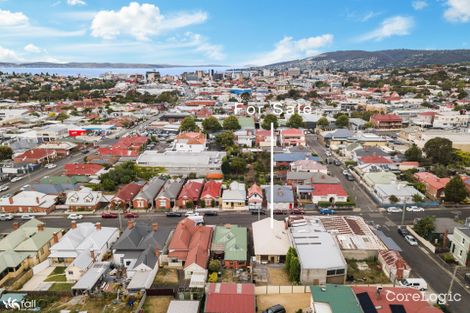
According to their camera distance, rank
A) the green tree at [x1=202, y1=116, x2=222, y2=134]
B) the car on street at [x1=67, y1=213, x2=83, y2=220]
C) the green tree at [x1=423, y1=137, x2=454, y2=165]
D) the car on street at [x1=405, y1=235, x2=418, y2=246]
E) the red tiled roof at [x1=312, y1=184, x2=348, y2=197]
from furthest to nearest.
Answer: the green tree at [x1=202, y1=116, x2=222, y2=134] < the green tree at [x1=423, y1=137, x2=454, y2=165] < the red tiled roof at [x1=312, y1=184, x2=348, y2=197] < the car on street at [x1=67, y1=213, x2=83, y2=220] < the car on street at [x1=405, y1=235, x2=418, y2=246]

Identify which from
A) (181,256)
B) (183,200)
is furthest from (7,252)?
(183,200)

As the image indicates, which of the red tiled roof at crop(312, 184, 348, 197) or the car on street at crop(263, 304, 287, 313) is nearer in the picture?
the car on street at crop(263, 304, 287, 313)

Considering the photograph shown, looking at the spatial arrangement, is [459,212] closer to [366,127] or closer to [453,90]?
[366,127]

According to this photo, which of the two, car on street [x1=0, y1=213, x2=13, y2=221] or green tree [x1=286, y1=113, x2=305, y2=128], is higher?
green tree [x1=286, y1=113, x2=305, y2=128]

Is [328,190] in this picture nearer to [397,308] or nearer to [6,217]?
[397,308]

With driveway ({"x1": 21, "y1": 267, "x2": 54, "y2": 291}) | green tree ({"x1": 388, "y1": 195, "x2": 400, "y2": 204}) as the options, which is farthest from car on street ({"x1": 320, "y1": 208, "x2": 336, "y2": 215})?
driveway ({"x1": 21, "y1": 267, "x2": 54, "y2": 291})

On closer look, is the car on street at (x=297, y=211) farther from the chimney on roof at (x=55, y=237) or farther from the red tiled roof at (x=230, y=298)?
the chimney on roof at (x=55, y=237)

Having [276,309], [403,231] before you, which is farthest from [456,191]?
[276,309]

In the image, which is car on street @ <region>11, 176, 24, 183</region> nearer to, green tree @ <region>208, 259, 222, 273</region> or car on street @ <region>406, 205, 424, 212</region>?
green tree @ <region>208, 259, 222, 273</region>
